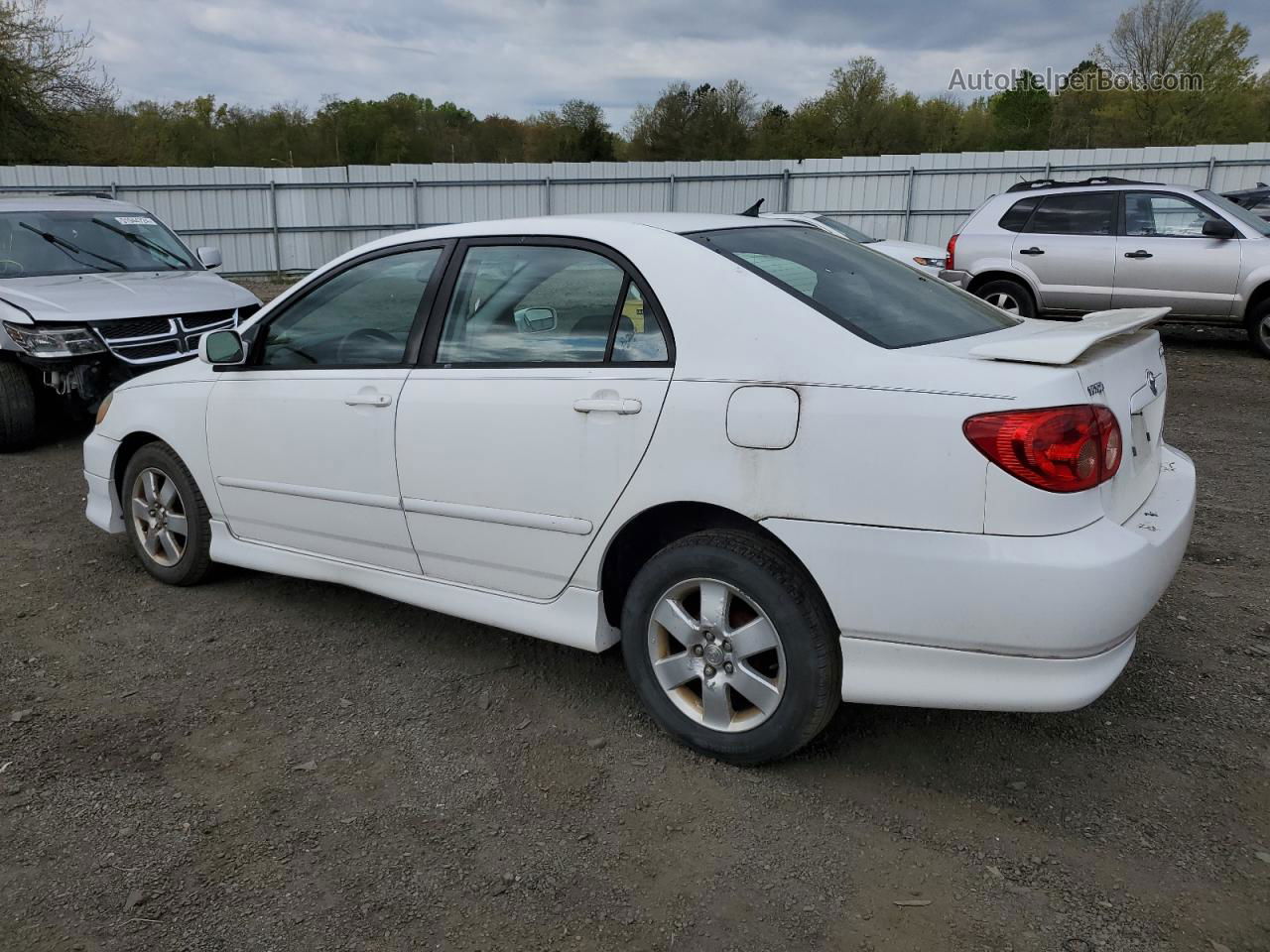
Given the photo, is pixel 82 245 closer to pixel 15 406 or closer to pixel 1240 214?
pixel 15 406

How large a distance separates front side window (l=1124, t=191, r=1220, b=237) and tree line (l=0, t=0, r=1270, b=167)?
2001 cm

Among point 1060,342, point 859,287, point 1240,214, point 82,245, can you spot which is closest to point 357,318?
point 859,287

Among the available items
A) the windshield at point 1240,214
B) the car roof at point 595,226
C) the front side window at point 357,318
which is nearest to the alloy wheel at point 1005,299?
the windshield at point 1240,214

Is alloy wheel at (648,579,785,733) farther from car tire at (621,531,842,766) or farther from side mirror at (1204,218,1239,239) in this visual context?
side mirror at (1204,218,1239,239)

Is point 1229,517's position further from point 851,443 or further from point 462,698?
point 462,698

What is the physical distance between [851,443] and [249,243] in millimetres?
20647

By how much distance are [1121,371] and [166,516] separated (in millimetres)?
3918

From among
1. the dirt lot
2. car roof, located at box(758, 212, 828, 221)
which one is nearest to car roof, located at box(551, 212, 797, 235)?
car roof, located at box(758, 212, 828, 221)

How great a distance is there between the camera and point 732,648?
2.92 m

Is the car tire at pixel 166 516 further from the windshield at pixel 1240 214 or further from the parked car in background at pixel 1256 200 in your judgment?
the parked car in background at pixel 1256 200

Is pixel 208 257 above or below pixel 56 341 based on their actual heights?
above

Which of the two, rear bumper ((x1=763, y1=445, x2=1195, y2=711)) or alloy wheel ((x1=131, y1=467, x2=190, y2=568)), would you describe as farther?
alloy wheel ((x1=131, y1=467, x2=190, y2=568))

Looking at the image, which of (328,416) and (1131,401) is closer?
(1131,401)

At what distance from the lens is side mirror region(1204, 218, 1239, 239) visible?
1034 centimetres
